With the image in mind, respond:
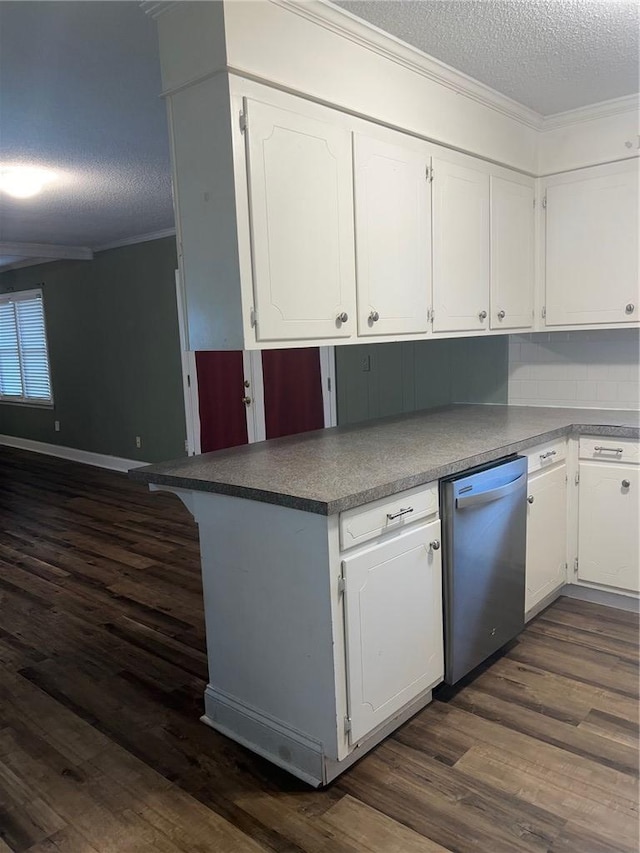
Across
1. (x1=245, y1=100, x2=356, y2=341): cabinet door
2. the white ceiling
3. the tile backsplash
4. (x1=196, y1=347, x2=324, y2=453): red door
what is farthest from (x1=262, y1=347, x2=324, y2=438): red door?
(x1=245, y1=100, x2=356, y2=341): cabinet door

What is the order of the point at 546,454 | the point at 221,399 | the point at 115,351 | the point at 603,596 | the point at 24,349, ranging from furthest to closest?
the point at 24,349 → the point at 115,351 → the point at 221,399 → the point at 603,596 → the point at 546,454

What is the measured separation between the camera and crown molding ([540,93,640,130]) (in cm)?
314

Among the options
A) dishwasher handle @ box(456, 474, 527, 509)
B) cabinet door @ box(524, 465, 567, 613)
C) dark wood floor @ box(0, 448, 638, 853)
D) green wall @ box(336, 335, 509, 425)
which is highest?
green wall @ box(336, 335, 509, 425)

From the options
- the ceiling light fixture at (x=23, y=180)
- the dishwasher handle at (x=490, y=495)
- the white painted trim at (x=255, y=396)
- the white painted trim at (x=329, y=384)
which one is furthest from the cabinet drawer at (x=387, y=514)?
the white painted trim at (x=255, y=396)

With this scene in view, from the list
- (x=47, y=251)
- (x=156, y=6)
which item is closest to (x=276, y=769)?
(x=156, y=6)

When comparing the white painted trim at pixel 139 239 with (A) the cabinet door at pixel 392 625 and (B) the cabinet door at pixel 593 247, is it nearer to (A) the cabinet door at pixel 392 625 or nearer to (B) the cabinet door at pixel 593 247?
(B) the cabinet door at pixel 593 247

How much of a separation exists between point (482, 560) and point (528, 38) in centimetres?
200

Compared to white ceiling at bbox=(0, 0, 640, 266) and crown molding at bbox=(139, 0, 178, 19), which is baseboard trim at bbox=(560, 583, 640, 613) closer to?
white ceiling at bbox=(0, 0, 640, 266)

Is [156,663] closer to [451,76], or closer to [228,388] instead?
[451,76]

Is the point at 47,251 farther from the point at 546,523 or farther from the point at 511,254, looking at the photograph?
the point at 546,523

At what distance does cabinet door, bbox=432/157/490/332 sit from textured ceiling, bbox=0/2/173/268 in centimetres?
131

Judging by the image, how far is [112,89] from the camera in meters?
2.63

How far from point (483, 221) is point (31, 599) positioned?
319 cm

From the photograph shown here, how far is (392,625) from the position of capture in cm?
211
